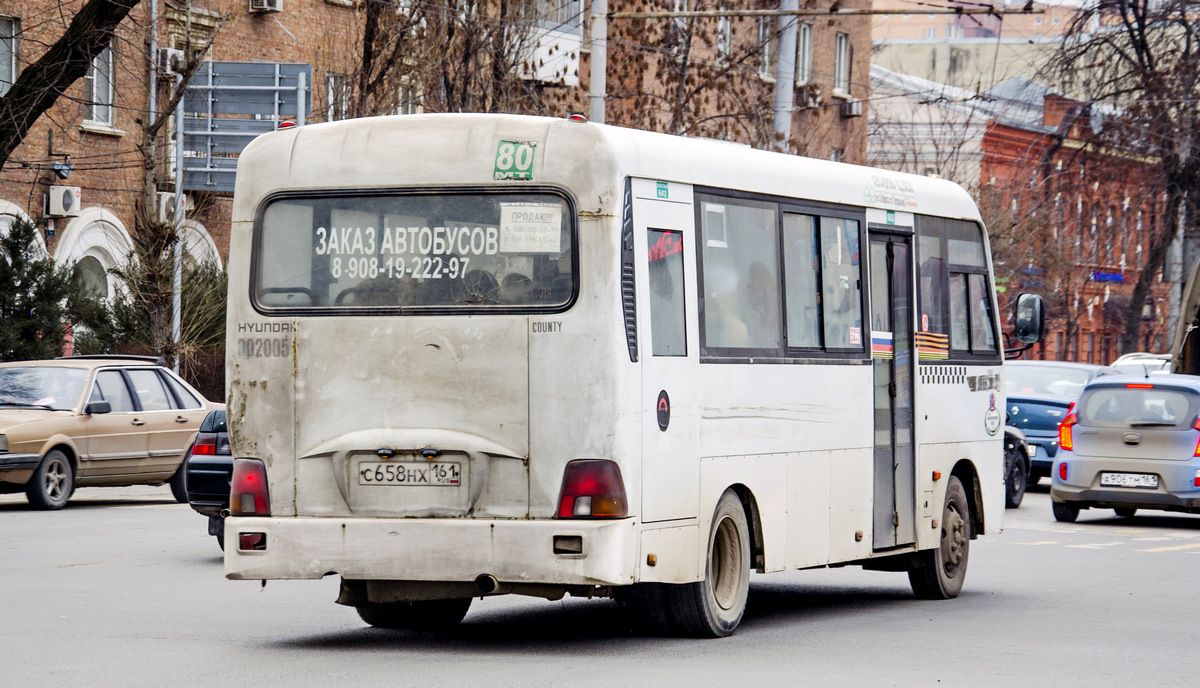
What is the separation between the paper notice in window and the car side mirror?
12.1 metres

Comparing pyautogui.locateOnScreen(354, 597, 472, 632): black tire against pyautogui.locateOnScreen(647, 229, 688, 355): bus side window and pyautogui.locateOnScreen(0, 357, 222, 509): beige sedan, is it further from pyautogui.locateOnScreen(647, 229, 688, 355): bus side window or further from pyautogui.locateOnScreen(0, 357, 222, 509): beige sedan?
pyautogui.locateOnScreen(0, 357, 222, 509): beige sedan

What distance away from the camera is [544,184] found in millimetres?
9492

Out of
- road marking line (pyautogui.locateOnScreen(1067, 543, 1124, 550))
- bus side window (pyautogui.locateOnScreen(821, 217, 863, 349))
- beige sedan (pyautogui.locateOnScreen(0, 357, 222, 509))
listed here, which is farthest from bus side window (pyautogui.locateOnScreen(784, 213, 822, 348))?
beige sedan (pyautogui.locateOnScreen(0, 357, 222, 509))

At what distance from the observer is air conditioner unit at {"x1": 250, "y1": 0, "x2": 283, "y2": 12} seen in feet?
119

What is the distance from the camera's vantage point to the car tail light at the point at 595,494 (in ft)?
30.5

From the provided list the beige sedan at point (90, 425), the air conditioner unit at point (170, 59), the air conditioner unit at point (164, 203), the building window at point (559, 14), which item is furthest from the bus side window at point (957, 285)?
the air conditioner unit at point (164, 203)

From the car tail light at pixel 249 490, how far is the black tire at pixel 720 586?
2171 mm

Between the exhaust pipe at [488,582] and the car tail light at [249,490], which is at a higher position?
the car tail light at [249,490]

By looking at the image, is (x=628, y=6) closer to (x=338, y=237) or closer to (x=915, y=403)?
(x=915, y=403)

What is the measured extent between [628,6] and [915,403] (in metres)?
25.9

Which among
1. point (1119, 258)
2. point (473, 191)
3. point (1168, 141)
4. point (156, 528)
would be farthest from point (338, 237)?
point (1119, 258)

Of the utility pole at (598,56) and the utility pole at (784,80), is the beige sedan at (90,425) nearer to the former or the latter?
the utility pole at (598,56)

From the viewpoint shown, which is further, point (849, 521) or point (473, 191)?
point (849, 521)

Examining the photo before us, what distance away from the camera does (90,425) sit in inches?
810
